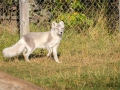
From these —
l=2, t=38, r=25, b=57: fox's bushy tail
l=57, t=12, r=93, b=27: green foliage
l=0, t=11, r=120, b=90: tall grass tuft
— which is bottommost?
l=0, t=11, r=120, b=90: tall grass tuft

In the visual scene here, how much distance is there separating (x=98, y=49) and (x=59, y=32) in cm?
150

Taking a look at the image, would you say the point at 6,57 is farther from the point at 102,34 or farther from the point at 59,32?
the point at 102,34

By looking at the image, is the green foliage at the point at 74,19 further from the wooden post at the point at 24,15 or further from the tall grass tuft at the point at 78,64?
the wooden post at the point at 24,15

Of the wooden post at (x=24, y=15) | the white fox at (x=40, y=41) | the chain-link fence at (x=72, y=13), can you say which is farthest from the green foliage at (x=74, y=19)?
the white fox at (x=40, y=41)

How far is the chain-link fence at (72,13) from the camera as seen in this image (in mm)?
12328

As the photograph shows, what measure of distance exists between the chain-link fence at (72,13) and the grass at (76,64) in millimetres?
304

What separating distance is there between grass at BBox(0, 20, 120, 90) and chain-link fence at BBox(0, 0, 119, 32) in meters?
0.30

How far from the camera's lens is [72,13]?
12.4 meters

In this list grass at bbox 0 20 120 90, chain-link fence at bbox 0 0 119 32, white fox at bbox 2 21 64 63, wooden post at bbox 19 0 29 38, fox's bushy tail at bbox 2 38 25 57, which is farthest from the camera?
chain-link fence at bbox 0 0 119 32

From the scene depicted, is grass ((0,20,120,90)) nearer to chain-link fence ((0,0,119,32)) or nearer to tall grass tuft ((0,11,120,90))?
tall grass tuft ((0,11,120,90))

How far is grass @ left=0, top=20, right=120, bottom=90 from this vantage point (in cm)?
703

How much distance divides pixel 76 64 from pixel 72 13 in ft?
11.7

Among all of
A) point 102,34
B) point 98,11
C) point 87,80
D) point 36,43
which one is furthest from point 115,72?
point 98,11

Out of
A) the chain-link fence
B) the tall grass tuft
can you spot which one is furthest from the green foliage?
the tall grass tuft
